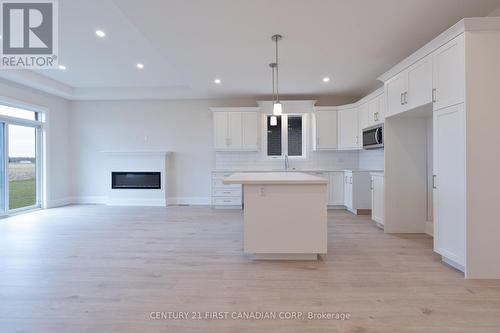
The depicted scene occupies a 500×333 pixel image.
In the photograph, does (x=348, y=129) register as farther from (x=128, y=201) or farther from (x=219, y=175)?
(x=128, y=201)

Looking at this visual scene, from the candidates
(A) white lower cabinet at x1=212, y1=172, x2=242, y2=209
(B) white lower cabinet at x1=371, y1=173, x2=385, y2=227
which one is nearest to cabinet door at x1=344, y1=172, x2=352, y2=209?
(B) white lower cabinet at x1=371, y1=173, x2=385, y2=227

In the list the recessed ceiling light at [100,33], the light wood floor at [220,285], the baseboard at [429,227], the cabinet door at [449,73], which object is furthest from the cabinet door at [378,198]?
the recessed ceiling light at [100,33]

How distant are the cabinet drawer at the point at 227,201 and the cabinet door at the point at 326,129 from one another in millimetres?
2338

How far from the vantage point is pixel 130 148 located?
276 inches

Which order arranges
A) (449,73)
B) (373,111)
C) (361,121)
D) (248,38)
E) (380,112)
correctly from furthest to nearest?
1. (361,121)
2. (373,111)
3. (380,112)
4. (248,38)
5. (449,73)

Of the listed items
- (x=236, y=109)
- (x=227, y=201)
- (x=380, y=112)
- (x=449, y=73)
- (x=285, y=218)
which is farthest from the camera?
(x=236, y=109)

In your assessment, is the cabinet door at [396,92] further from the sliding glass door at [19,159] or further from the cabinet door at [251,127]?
the sliding glass door at [19,159]

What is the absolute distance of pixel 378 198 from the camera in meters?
4.31

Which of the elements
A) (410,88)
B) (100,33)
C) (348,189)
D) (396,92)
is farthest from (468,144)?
(100,33)

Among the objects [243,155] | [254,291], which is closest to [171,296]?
[254,291]

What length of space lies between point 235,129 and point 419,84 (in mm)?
3976

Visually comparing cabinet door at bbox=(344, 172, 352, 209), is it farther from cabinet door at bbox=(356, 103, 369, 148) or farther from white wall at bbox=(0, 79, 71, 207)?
white wall at bbox=(0, 79, 71, 207)

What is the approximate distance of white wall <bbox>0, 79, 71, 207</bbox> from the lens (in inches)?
247

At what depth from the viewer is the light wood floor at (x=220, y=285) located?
5.97ft
